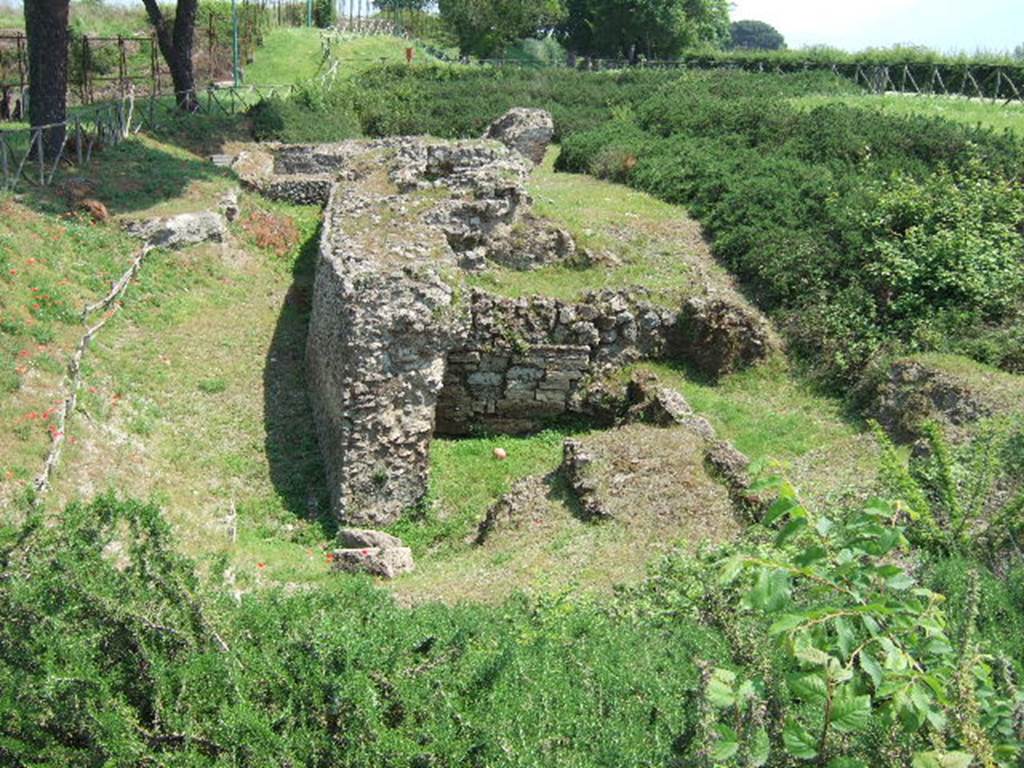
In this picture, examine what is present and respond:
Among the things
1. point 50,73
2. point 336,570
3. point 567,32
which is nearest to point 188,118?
point 50,73

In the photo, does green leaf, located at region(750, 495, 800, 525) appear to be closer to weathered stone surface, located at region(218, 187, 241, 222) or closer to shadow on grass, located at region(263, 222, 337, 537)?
shadow on grass, located at region(263, 222, 337, 537)

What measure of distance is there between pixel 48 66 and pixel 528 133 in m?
12.4

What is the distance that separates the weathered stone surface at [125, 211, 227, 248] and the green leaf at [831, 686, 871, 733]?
16939 millimetres

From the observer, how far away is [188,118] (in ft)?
84.5

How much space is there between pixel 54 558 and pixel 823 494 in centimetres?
825

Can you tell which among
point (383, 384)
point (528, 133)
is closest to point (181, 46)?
point (528, 133)

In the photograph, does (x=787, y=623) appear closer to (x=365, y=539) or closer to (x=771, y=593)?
(x=771, y=593)

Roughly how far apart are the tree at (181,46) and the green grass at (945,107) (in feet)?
57.6

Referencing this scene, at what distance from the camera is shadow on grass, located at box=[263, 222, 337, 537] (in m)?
12.7

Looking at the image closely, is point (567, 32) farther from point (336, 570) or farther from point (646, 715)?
point (646, 715)

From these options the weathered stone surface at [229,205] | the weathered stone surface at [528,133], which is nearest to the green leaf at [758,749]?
the weathered stone surface at [229,205]

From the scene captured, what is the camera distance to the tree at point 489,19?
45625 millimetres

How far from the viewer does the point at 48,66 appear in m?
19.0

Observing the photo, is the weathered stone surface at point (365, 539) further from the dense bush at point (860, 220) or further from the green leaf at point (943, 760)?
the green leaf at point (943, 760)
